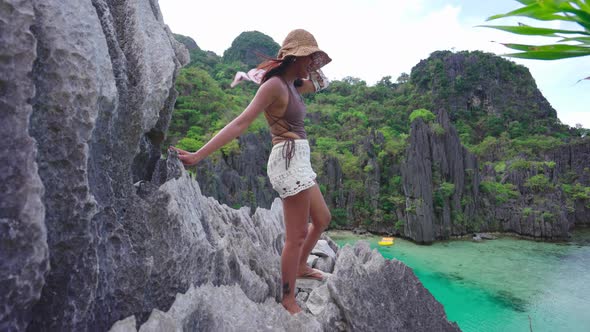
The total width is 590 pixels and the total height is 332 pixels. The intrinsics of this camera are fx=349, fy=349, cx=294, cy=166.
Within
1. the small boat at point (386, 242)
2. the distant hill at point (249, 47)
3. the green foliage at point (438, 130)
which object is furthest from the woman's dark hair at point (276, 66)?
the distant hill at point (249, 47)

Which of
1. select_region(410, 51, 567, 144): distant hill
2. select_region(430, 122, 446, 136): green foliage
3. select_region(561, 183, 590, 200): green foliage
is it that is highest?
select_region(410, 51, 567, 144): distant hill

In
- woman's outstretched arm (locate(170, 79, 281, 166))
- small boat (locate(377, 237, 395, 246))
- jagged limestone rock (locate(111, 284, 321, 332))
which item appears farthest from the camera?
small boat (locate(377, 237, 395, 246))

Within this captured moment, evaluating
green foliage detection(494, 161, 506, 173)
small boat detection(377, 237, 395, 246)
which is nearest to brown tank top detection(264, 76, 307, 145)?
small boat detection(377, 237, 395, 246)

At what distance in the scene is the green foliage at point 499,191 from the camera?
17.9m

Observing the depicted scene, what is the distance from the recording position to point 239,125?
1519 millimetres

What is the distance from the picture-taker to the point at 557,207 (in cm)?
1655

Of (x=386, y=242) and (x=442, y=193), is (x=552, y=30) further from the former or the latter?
(x=442, y=193)

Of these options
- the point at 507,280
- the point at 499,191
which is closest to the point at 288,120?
the point at 507,280

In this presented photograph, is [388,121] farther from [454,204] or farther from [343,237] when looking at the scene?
[343,237]

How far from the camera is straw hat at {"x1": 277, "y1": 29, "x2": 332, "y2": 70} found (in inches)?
64.5

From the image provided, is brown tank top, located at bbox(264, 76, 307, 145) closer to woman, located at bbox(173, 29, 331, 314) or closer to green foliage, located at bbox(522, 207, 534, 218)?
woman, located at bbox(173, 29, 331, 314)

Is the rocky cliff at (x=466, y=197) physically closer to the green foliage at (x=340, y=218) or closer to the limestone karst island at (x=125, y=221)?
the green foliage at (x=340, y=218)

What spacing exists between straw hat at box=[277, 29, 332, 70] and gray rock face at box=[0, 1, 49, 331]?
1.04m

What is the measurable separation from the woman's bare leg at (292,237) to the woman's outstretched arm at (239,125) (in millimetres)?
434
